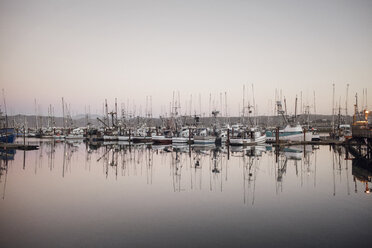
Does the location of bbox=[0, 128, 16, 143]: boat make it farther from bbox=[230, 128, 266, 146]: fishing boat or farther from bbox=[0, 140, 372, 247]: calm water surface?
bbox=[230, 128, 266, 146]: fishing boat

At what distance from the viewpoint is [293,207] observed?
1481cm

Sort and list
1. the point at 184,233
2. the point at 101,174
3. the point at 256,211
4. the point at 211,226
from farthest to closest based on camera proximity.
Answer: the point at 101,174, the point at 256,211, the point at 211,226, the point at 184,233

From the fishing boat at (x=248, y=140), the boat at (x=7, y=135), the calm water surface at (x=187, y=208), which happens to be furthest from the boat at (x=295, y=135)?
the boat at (x=7, y=135)

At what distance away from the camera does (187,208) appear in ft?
48.6

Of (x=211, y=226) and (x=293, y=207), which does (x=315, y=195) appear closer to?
(x=293, y=207)

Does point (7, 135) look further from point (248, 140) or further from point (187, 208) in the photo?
point (187, 208)

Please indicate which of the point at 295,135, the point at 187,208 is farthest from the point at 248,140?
the point at 187,208

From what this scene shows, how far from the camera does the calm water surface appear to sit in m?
10.6

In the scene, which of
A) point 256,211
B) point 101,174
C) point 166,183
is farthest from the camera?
point 101,174

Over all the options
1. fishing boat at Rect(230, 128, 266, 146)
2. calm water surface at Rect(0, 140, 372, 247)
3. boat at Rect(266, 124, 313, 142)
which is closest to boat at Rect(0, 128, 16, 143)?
calm water surface at Rect(0, 140, 372, 247)

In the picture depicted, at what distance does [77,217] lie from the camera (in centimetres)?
1336

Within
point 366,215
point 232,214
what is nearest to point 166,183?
point 232,214

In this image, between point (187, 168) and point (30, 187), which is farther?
point (187, 168)

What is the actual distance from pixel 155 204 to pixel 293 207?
23.4 feet
